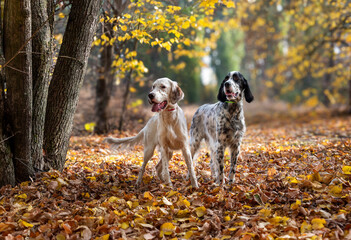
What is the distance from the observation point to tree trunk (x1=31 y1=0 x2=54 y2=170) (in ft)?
14.6

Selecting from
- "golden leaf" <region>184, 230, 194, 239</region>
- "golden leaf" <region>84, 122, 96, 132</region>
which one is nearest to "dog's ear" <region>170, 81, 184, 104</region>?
"golden leaf" <region>184, 230, 194, 239</region>

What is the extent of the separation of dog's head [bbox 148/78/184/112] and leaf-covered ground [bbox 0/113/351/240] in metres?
1.14

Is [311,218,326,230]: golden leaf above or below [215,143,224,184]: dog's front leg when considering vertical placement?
below

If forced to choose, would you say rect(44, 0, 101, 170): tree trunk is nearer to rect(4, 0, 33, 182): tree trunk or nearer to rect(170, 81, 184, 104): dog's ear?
rect(4, 0, 33, 182): tree trunk

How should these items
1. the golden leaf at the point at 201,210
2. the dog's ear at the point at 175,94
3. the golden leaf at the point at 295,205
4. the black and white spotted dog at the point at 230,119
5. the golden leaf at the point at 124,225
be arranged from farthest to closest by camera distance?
the black and white spotted dog at the point at 230,119, the dog's ear at the point at 175,94, the golden leaf at the point at 201,210, the golden leaf at the point at 295,205, the golden leaf at the point at 124,225

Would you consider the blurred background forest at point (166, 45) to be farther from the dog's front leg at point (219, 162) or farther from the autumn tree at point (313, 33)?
the dog's front leg at point (219, 162)

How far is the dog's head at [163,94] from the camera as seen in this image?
164 inches

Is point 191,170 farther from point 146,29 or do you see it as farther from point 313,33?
point 313,33

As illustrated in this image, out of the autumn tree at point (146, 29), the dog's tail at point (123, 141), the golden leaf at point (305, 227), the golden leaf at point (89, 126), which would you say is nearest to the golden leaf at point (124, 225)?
the golden leaf at point (305, 227)

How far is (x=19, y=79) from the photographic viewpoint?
13.6 ft

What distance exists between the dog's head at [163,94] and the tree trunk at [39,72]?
163 centimetres

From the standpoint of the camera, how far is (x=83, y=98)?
1336 cm

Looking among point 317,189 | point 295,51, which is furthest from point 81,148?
point 295,51

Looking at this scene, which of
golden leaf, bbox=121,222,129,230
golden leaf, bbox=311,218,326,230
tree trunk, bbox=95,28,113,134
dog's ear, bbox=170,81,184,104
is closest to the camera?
golden leaf, bbox=311,218,326,230
